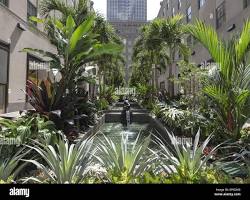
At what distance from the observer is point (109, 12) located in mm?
148500

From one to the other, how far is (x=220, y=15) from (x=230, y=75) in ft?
64.2

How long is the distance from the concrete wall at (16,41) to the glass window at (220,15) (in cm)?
1299

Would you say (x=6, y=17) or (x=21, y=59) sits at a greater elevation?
(x=6, y=17)

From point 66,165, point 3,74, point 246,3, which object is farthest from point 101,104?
point 66,165

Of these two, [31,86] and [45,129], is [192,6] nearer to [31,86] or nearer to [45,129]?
[31,86]

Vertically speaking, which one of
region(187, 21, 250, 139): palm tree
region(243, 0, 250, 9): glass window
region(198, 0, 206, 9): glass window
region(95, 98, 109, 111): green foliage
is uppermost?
region(198, 0, 206, 9): glass window

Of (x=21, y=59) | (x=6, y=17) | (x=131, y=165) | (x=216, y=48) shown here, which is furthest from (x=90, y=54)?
(x=21, y=59)

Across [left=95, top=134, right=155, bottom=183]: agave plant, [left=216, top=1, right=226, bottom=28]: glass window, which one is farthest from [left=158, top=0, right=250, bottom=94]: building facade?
[left=95, top=134, right=155, bottom=183]: agave plant

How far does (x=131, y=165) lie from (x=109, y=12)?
149 metres

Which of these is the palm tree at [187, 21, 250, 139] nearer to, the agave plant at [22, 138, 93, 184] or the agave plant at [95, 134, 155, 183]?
the agave plant at [95, 134, 155, 183]

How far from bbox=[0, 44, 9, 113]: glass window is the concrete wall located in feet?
0.97

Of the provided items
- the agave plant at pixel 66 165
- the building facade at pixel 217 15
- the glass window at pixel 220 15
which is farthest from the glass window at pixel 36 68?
the agave plant at pixel 66 165

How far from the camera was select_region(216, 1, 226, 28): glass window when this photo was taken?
24.3 metres
